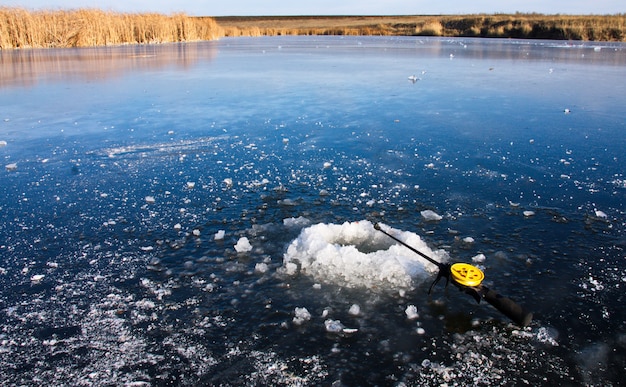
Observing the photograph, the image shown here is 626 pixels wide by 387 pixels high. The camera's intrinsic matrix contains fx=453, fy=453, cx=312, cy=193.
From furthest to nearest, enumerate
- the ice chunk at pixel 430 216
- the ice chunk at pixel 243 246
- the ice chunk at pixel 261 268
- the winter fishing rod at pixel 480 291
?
the ice chunk at pixel 430 216 < the ice chunk at pixel 243 246 < the ice chunk at pixel 261 268 < the winter fishing rod at pixel 480 291

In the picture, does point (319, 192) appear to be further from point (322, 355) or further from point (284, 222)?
point (322, 355)

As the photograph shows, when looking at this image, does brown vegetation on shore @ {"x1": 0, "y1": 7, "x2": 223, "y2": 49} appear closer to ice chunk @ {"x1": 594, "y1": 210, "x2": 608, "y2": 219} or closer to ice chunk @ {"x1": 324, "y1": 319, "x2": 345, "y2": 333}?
ice chunk @ {"x1": 324, "y1": 319, "x2": 345, "y2": 333}

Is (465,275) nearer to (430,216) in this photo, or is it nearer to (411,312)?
(411,312)

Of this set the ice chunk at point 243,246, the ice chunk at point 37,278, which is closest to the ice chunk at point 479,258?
the ice chunk at point 243,246

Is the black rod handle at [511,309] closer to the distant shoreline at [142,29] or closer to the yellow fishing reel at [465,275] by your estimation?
the yellow fishing reel at [465,275]

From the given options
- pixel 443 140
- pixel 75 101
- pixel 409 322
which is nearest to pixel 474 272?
pixel 409 322

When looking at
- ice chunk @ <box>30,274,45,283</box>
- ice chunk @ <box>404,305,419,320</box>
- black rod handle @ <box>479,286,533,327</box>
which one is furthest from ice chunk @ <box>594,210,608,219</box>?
ice chunk @ <box>30,274,45,283</box>

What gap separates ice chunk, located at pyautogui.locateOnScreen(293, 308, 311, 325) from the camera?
301 centimetres

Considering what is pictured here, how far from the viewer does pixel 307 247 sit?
3.86 metres

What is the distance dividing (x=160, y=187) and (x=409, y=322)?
362 centimetres

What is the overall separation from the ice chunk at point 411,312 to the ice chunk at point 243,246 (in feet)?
4.97

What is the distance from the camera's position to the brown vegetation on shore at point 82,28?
26458mm

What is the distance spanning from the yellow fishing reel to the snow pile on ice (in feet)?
1.45

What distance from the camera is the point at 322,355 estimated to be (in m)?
2.71
